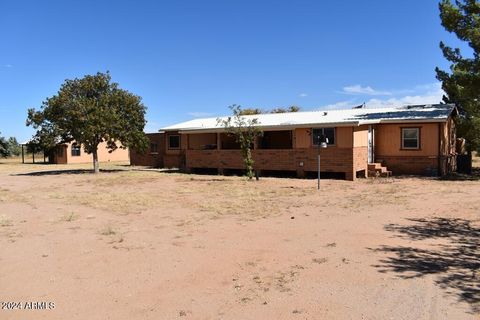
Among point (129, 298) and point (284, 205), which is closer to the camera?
point (129, 298)

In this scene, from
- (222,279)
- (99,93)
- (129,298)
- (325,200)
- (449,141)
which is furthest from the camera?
(99,93)

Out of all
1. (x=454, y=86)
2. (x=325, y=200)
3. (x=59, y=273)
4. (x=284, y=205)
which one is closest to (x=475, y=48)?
(x=454, y=86)

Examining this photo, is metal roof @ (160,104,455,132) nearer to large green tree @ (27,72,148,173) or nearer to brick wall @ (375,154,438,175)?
brick wall @ (375,154,438,175)

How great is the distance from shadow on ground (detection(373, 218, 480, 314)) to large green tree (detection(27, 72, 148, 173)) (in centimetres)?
2021

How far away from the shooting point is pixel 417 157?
21.7 meters

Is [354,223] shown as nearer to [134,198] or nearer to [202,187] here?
[134,198]

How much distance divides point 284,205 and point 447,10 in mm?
13384

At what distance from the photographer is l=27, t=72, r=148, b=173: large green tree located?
25.5 meters

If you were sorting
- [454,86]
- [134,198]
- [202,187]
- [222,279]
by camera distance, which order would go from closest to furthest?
[222,279] → [134,198] → [202,187] → [454,86]

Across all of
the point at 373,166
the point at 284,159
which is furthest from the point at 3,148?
the point at 373,166

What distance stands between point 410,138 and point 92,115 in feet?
57.1

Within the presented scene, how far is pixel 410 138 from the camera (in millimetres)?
21969

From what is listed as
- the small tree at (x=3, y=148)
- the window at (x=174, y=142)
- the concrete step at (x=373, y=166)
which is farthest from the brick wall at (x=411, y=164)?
the small tree at (x=3, y=148)

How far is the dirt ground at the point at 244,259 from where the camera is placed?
16.5 feet
